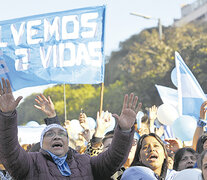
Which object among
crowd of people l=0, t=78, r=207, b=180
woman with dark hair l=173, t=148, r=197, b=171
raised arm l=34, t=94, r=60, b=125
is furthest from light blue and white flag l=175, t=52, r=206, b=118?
crowd of people l=0, t=78, r=207, b=180

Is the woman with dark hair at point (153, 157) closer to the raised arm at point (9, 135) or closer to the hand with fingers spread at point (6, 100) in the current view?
the raised arm at point (9, 135)

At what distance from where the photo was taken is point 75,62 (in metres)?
8.01

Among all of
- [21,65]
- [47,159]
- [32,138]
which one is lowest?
[32,138]

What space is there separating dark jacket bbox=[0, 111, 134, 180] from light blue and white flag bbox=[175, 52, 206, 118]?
15.2 feet

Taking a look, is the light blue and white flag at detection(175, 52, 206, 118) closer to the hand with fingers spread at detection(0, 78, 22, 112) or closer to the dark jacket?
the dark jacket

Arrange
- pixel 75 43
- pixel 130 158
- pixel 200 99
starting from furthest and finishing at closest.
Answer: pixel 75 43
pixel 200 99
pixel 130 158

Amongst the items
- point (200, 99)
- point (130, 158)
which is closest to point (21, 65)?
point (200, 99)

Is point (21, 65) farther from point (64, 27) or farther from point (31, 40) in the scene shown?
point (64, 27)

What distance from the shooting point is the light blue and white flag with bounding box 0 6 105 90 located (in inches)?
312

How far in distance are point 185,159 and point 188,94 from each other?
3.60 m

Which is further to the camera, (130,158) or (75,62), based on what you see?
(75,62)

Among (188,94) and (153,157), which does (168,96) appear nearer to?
(188,94)

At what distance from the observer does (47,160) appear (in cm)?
306

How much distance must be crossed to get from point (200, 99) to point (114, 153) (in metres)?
4.78
